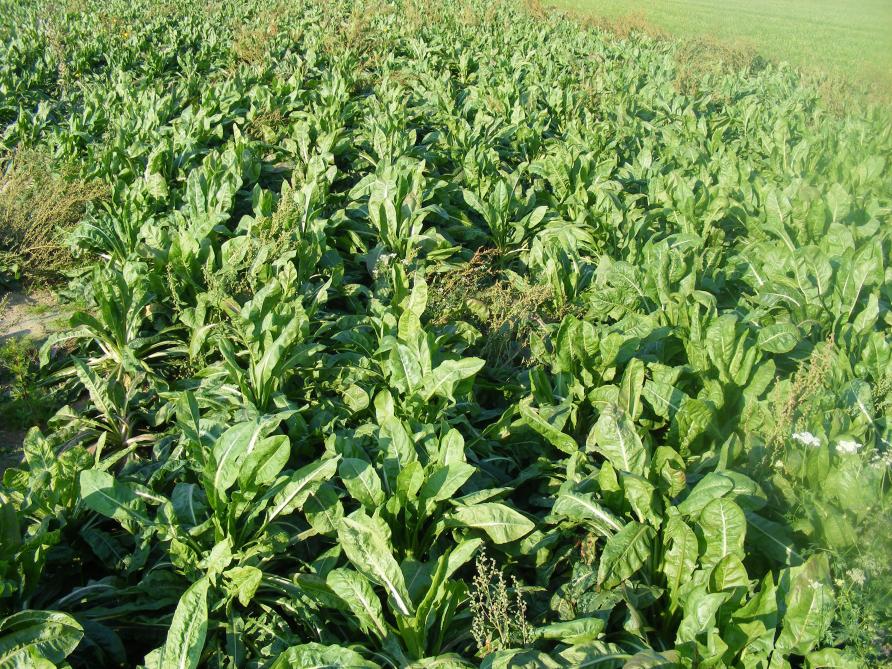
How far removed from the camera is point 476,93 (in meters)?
9.51

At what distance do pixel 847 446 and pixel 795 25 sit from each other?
28659 mm

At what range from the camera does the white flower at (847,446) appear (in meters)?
2.98

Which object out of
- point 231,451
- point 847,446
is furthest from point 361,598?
point 847,446

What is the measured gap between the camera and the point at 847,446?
3.00 metres

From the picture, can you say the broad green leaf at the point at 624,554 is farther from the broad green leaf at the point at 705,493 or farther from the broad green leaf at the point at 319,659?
the broad green leaf at the point at 319,659

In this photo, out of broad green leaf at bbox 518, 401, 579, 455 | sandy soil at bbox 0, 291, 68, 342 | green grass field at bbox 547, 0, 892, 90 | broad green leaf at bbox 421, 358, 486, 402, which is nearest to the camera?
broad green leaf at bbox 518, 401, 579, 455

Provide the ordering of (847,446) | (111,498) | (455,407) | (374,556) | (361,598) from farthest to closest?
(455,407)
(847,446)
(111,498)
(374,556)
(361,598)

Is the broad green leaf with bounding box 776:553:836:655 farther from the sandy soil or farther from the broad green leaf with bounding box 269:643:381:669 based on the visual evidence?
the sandy soil

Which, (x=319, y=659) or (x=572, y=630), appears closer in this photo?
(x=319, y=659)

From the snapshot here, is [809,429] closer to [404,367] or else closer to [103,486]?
[404,367]

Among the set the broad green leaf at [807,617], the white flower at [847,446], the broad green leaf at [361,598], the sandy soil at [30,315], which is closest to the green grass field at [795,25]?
the white flower at [847,446]

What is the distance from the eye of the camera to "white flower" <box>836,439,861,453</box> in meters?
2.98

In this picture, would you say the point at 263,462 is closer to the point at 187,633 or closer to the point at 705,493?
the point at 187,633

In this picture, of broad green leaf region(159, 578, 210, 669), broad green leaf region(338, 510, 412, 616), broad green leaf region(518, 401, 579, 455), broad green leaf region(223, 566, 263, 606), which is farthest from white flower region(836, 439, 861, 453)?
broad green leaf region(159, 578, 210, 669)
